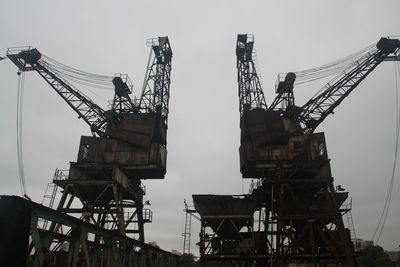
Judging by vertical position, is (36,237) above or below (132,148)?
below

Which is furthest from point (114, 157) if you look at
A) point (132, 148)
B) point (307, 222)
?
point (307, 222)

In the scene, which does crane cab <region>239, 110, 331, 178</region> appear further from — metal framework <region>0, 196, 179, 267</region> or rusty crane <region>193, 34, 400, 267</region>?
metal framework <region>0, 196, 179, 267</region>

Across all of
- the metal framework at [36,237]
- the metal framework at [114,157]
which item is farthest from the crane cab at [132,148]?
the metal framework at [36,237]

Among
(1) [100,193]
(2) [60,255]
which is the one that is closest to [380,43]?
(1) [100,193]

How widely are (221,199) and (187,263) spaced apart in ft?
147

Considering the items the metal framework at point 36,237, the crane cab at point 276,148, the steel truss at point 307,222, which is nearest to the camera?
the metal framework at point 36,237

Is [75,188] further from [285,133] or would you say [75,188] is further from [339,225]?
[339,225]

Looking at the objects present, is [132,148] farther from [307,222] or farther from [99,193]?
[307,222]

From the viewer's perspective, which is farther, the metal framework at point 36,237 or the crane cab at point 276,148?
the crane cab at point 276,148

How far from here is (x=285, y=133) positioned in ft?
88.7

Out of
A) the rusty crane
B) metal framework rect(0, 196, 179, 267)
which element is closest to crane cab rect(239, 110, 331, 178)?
the rusty crane

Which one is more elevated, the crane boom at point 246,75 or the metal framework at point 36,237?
the crane boom at point 246,75

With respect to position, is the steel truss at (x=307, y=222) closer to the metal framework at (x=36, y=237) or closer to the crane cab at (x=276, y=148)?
the crane cab at (x=276, y=148)

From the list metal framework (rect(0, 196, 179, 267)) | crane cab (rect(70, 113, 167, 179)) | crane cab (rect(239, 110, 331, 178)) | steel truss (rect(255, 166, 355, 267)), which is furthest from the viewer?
crane cab (rect(70, 113, 167, 179))
